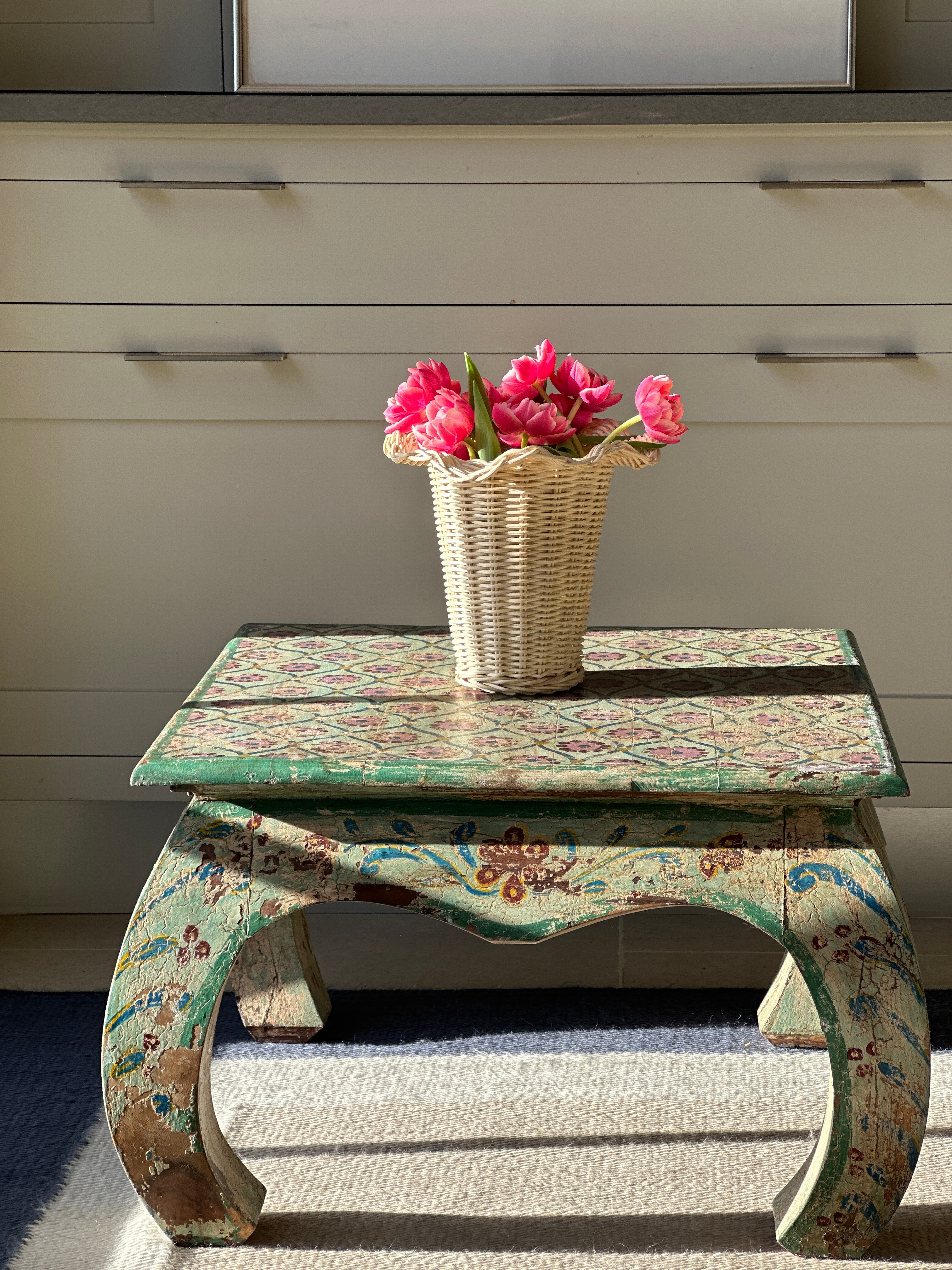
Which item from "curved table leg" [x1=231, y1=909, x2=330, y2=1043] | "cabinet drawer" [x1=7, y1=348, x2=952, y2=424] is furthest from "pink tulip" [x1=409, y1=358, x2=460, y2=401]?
"curved table leg" [x1=231, y1=909, x2=330, y2=1043]

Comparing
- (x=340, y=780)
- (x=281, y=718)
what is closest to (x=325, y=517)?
(x=281, y=718)

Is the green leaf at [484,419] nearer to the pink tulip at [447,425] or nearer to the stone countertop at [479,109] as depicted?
the pink tulip at [447,425]

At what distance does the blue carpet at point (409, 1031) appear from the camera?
4.32ft

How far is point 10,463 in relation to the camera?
5.51 ft

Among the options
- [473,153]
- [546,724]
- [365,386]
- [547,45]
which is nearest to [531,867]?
[546,724]

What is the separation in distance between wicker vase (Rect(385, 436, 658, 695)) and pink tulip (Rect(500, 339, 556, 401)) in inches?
2.9

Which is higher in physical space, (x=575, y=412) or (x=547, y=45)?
(x=547, y=45)

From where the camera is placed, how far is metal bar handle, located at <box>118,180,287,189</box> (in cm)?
160

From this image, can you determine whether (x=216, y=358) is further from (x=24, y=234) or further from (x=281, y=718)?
(x=281, y=718)

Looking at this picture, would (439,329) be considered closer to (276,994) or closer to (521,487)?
(521,487)

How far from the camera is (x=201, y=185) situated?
1.61 metres

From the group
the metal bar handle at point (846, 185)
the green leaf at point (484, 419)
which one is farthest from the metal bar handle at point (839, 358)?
the green leaf at point (484, 419)

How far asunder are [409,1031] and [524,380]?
0.78 metres

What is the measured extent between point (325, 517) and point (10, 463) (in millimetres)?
419
